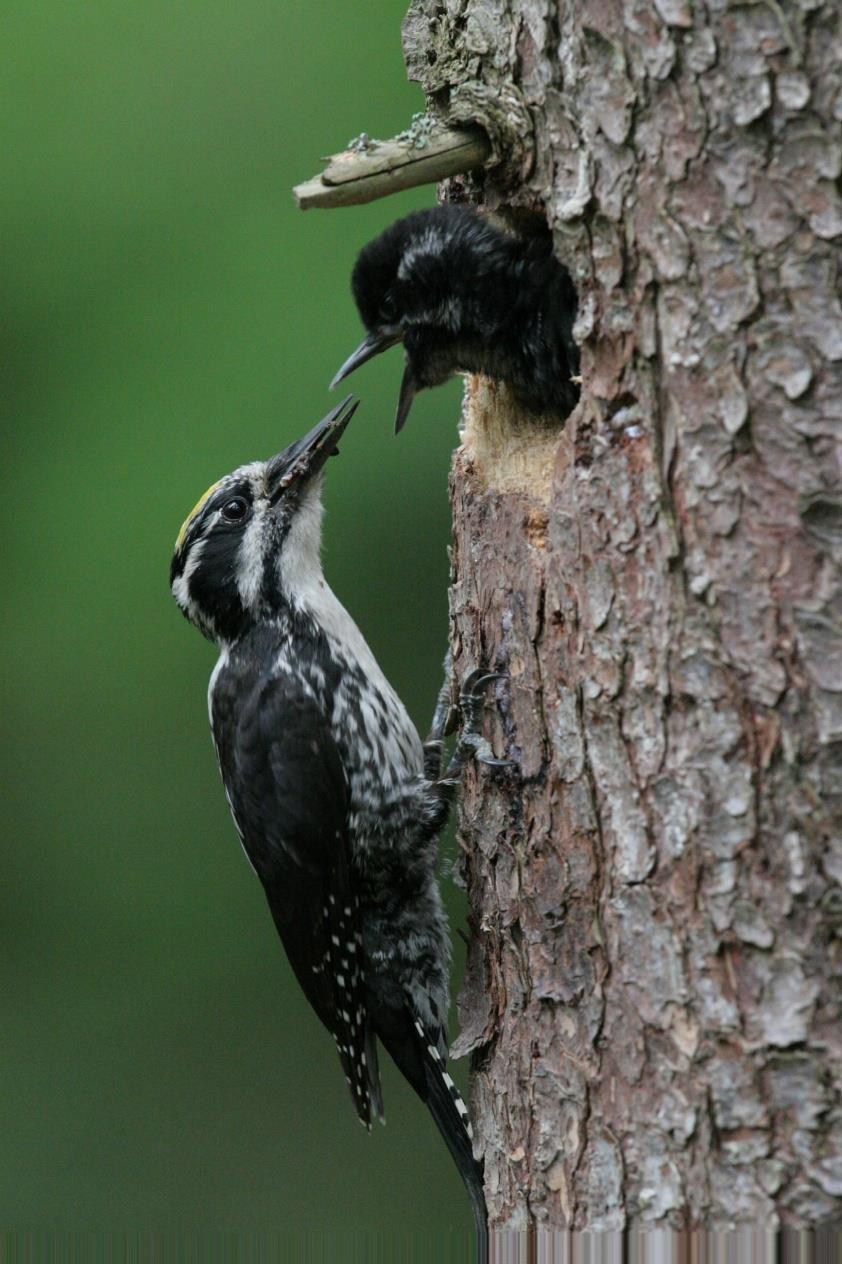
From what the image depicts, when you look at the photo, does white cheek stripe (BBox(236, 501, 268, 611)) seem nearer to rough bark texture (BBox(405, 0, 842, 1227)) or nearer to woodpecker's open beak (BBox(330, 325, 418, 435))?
woodpecker's open beak (BBox(330, 325, 418, 435))

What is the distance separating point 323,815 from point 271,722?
26 cm

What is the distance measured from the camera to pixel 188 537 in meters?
3.58

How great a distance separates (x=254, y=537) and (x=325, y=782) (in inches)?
25.8

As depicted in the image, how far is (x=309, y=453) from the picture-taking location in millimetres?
3518

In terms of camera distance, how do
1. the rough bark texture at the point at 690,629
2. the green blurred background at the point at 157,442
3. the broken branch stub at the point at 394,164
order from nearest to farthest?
the rough bark texture at the point at 690,629, the broken branch stub at the point at 394,164, the green blurred background at the point at 157,442

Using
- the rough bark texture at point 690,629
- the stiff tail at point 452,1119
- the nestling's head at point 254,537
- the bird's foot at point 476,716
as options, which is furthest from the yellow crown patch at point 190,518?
the rough bark texture at point 690,629

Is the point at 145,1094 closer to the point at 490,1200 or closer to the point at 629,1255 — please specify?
the point at 490,1200

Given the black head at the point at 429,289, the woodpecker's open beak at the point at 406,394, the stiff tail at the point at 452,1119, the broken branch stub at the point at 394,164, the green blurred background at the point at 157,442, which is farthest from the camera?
the green blurred background at the point at 157,442

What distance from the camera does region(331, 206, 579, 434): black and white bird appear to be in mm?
2604

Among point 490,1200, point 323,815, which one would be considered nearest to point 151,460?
point 323,815

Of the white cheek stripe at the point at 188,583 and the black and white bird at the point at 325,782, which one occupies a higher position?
the white cheek stripe at the point at 188,583

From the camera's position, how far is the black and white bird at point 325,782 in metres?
3.26

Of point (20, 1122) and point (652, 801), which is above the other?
point (652, 801)

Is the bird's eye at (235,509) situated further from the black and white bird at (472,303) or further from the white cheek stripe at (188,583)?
the black and white bird at (472,303)
